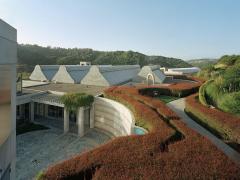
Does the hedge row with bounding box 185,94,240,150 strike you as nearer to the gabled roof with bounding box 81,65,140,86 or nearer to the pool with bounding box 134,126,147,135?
the pool with bounding box 134,126,147,135

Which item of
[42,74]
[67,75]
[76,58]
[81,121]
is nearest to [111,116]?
[81,121]

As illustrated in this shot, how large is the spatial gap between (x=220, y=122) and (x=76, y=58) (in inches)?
2931

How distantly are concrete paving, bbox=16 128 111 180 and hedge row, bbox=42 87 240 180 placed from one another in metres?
8.55

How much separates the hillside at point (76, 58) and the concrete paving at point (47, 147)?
161 feet

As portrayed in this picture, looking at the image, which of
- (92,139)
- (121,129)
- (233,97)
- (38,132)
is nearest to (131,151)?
Result: (233,97)

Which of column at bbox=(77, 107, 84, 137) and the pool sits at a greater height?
the pool

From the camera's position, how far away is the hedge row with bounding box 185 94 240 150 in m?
10.5

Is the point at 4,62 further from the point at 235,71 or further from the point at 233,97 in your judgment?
the point at 235,71

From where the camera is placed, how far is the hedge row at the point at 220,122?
10543 millimetres

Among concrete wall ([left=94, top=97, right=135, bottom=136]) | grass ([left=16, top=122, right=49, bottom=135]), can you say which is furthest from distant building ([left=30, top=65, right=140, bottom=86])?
grass ([left=16, top=122, right=49, bottom=135])

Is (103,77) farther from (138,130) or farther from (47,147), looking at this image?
(138,130)

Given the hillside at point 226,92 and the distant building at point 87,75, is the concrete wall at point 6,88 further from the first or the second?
the distant building at point 87,75

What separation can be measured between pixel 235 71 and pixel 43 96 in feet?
60.9

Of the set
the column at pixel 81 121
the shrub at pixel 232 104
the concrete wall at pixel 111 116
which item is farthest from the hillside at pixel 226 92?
the column at pixel 81 121
